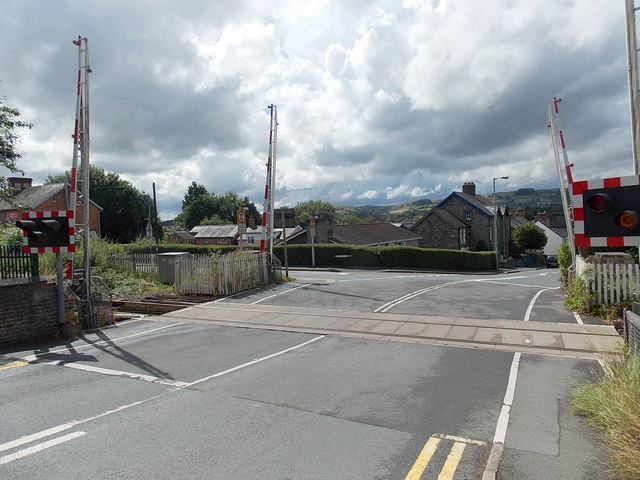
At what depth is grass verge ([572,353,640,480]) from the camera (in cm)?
375

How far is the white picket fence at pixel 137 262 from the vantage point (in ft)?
71.7

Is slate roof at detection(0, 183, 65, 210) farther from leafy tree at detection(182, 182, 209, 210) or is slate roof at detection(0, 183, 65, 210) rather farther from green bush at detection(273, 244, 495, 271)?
leafy tree at detection(182, 182, 209, 210)

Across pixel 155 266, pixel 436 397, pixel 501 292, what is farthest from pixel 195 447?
pixel 155 266

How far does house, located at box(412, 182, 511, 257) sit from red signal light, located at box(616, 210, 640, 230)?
155 feet

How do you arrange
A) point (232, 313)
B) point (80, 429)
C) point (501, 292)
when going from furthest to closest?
point (501, 292), point (232, 313), point (80, 429)

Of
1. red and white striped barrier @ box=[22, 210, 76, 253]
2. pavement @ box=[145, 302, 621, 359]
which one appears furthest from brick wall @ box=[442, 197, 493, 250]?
red and white striped barrier @ box=[22, 210, 76, 253]

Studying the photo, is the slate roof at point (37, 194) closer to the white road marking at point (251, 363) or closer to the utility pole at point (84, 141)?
the utility pole at point (84, 141)

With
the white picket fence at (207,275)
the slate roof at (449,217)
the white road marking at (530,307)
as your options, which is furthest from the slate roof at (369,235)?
the white road marking at (530,307)

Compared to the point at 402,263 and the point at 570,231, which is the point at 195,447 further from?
the point at 402,263

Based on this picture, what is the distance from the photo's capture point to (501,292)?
52.6 feet

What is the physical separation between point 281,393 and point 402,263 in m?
32.7

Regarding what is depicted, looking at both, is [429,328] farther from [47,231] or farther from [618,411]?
[47,231]

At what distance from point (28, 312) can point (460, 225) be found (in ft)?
153

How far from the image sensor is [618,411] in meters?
4.44
